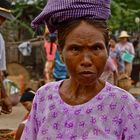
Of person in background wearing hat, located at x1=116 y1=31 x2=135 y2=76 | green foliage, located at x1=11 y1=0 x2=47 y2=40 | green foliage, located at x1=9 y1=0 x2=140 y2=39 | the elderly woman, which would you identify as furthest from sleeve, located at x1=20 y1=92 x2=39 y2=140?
green foliage, located at x1=11 y1=0 x2=47 y2=40

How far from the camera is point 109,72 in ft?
29.1

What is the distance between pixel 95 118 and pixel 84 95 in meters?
0.17

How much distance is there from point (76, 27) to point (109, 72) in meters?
6.19

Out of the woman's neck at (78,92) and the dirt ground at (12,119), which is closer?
the woman's neck at (78,92)

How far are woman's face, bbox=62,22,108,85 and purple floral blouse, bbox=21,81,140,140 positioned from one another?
0.12m

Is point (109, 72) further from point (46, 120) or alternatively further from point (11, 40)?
point (11, 40)

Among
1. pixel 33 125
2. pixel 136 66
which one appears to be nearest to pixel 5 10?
Result: pixel 33 125

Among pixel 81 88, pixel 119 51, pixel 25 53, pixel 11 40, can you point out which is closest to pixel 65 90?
pixel 81 88

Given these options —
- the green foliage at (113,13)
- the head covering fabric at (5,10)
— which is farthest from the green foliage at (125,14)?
the head covering fabric at (5,10)

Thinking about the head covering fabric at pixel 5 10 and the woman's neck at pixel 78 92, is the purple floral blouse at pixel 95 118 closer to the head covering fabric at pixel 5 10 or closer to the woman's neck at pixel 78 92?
the woman's neck at pixel 78 92

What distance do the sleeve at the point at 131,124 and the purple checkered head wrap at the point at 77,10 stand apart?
439 millimetres

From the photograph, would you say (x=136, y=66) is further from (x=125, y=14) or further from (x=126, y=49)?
(x=126, y=49)

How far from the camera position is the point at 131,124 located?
2.61 meters

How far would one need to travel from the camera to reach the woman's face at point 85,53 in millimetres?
2625
